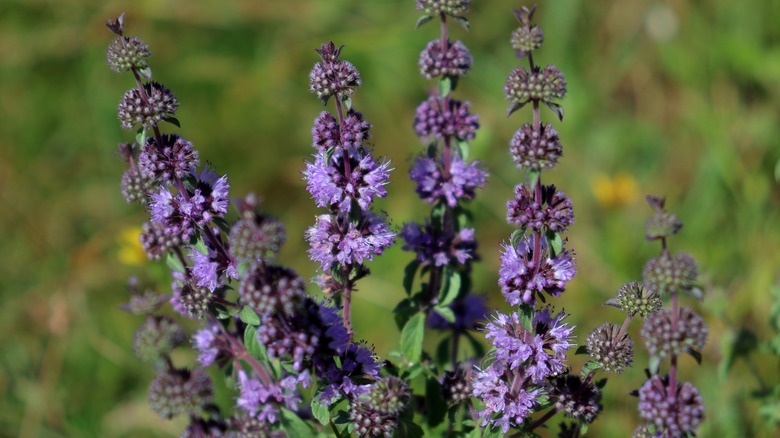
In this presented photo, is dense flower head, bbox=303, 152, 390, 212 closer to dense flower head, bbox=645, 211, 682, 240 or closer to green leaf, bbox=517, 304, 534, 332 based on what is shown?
green leaf, bbox=517, 304, 534, 332

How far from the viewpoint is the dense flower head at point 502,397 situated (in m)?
3.00

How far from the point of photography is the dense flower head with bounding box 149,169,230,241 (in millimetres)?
3010

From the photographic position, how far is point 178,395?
11.2ft

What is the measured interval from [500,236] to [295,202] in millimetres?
1933

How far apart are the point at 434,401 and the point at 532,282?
38.9 inches

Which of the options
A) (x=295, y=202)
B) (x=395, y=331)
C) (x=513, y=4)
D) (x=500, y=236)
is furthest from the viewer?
(x=513, y=4)

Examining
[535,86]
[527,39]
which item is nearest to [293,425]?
[535,86]

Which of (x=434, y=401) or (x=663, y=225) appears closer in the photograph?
(x=663, y=225)

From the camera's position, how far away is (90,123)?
7547mm

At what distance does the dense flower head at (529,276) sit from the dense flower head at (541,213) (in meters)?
0.11

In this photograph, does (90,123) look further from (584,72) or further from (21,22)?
(584,72)

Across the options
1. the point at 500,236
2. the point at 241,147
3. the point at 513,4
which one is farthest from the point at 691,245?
the point at 241,147

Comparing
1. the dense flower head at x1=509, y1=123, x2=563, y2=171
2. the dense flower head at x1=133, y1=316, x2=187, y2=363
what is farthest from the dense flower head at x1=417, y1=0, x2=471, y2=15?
the dense flower head at x1=133, y1=316, x2=187, y2=363

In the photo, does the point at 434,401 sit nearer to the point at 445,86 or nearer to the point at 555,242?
the point at 555,242
